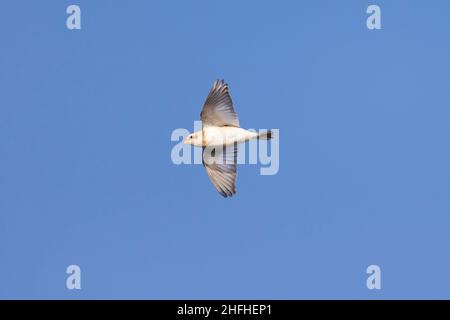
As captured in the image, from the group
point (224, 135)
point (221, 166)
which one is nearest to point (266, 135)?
point (224, 135)

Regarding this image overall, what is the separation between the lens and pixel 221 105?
2583 cm

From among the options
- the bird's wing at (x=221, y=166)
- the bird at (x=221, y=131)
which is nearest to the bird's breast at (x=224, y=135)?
the bird at (x=221, y=131)

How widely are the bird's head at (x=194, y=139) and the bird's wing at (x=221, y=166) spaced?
1.15 ft

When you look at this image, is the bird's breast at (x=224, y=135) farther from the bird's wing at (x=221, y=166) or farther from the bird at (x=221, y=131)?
the bird's wing at (x=221, y=166)

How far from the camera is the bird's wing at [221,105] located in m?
25.8

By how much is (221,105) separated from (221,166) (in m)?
0.91

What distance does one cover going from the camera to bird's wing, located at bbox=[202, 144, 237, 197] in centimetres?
2603

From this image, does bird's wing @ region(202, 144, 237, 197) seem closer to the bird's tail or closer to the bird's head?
the bird's head

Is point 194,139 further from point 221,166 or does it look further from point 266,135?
point 266,135

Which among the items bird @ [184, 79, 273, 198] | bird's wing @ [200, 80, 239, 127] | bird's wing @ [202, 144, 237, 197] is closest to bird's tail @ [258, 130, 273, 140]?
bird @ [184, 79, 273, 198]

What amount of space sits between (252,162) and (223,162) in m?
0.70
